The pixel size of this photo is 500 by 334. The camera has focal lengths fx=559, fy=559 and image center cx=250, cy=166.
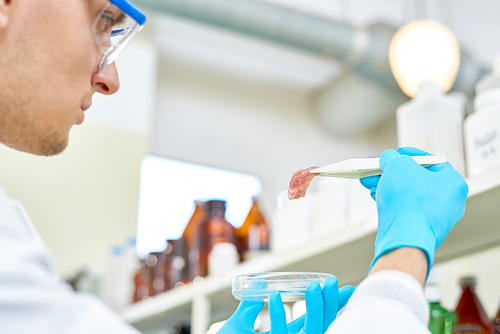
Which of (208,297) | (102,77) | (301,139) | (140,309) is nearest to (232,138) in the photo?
(301,139)

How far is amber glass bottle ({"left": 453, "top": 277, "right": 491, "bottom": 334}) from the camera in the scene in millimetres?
1017

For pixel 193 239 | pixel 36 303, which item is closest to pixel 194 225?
pixel 193 239

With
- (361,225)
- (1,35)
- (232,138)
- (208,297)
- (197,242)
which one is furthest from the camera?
(232,138)

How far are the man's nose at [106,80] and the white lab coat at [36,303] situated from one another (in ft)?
1.07

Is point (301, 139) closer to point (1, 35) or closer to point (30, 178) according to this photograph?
point (30, 178)

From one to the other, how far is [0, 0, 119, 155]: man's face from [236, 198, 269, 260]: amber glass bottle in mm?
1068

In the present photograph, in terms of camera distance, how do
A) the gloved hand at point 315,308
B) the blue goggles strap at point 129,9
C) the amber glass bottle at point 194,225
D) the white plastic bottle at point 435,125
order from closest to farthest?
the gloved hand at point 315,308, the blue goggles strap at point 129,9, the white plastic bottle at point 435,125, the amber glass bottle at point 194,225

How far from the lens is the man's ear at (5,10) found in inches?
24.9

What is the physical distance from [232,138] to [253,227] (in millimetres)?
Answer: 1094

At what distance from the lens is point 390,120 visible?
3059mm

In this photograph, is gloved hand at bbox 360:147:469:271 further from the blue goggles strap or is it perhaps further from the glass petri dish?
the blue goggles strap

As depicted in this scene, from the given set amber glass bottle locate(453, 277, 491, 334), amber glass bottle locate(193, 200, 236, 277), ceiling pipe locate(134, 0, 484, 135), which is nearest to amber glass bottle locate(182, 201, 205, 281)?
amber glass bottle locate(193, 200, 236, 277)

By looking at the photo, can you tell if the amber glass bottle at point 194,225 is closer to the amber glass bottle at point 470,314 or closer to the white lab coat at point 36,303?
the amber glass bottle at point 470,314

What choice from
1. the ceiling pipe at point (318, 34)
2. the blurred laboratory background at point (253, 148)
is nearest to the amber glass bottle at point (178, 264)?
the blurred laboratory background at point (253, 148)
